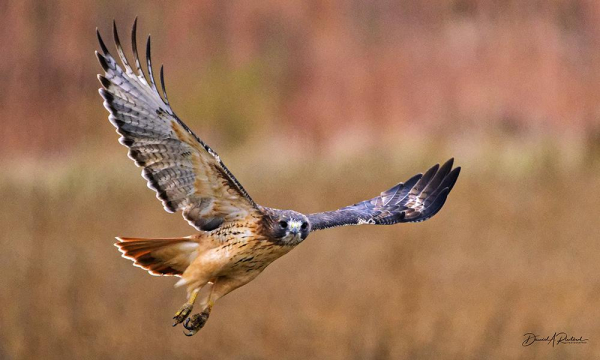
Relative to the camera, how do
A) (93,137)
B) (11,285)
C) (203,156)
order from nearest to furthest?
(203,156) < (11,285) < (93,137)

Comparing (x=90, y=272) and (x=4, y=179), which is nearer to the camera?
(x=90, y=272)

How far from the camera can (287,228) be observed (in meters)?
5.87

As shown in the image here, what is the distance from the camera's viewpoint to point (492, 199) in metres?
15.1

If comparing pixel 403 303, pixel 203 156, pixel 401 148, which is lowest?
pixel 403 303

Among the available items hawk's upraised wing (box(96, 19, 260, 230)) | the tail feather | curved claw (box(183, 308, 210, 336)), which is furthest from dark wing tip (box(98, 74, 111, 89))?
curved claw (box(183, 308, 210, 336))

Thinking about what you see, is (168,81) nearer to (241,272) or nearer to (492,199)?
(492,199)

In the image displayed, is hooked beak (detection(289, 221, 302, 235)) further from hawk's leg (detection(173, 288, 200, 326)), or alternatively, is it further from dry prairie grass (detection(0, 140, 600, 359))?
dry prairie grass (detection(0, 140, 600, 359))

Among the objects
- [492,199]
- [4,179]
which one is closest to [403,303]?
[492,199]

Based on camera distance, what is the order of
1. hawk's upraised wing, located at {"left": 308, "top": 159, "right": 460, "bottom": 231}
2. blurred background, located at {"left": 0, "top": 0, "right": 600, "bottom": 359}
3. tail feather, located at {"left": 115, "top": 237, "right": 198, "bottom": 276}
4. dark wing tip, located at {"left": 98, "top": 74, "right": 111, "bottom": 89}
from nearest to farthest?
1. dark wing tip, located at {"left": 98, "top": 74, "right": 111, "bottom": 89}
2. tail feather, located at {"left": 115, "top": 237, "right": 198, "bottom": 276}
3. hawk's upraised wing, located at {"left": 308, "top": 159, "right": 460, "bottom": 231}
4. blurred background, located at {"left": 0, "top": 0, "right": 600, "bottom": 359}

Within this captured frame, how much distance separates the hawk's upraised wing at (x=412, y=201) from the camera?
717 cm

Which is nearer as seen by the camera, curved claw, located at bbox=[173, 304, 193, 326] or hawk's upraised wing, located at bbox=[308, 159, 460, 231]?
curved claw, located at bbox=[173, 304, 193, 326]

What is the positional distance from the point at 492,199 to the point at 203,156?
9.76 m

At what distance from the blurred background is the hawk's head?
6.49 metres

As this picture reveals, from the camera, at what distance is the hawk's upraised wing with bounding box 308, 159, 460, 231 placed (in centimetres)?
717
